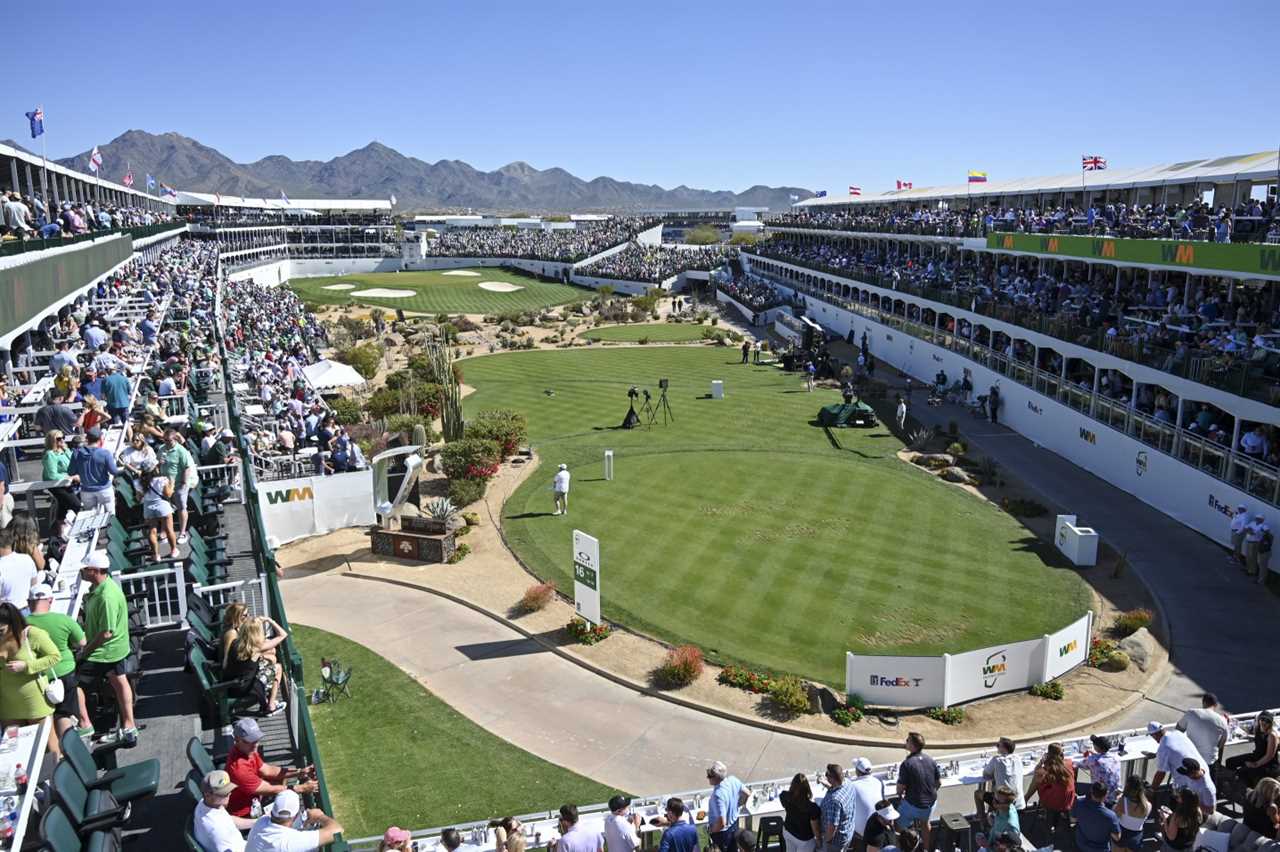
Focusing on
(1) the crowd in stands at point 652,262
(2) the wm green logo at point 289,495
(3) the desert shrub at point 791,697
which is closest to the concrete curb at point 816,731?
(3) the desert shrub at point 791,697

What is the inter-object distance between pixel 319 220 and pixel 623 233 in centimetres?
4004

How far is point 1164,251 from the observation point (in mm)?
28281

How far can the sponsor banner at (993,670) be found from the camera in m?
15.1

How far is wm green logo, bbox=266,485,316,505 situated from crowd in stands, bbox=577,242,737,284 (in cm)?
6530

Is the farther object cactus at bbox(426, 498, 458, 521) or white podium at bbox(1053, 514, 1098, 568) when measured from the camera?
cactus at bbox(426, 498, 458, 521)

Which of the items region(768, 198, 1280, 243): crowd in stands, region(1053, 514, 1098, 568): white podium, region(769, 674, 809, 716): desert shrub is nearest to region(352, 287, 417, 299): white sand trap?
region(768, 198, 1280, 243): crowd in stands

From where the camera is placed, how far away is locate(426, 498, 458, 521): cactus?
75.9 feet

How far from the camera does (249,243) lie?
103062 millimetres

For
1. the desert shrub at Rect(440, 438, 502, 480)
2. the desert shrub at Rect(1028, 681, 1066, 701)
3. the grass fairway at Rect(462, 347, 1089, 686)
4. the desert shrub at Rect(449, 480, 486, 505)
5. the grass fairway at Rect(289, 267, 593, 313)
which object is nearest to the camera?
the desert shrub at Rect(1028, 681, 1066, 701)

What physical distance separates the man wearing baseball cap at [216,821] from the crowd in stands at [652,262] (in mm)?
80700

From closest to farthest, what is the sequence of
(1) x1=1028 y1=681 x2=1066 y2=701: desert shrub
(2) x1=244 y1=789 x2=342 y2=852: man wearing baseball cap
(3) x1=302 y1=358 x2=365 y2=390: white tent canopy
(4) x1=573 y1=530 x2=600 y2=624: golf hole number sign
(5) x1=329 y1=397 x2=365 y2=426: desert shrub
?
(2) x1=244 y1=789 x2=342 y2=852: man wearing baseball cap, (1) x1=1028 y1=681 x2=1066 y2=701: desert shrub, (4) x1=573 y1=530 x2=600 y2=624: golf hole number sign, (3) x1=302 y1=358 x2=365 y2=390: white tent canopy, (5) x1=329 y1=397 x2=365 y2=426: desert shrub

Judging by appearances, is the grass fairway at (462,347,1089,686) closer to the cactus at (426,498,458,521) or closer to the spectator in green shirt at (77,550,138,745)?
the cactus at (426,498,458,521)

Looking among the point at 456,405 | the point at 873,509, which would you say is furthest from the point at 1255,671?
the point at 456,405

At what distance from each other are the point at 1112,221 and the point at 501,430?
24207mm
